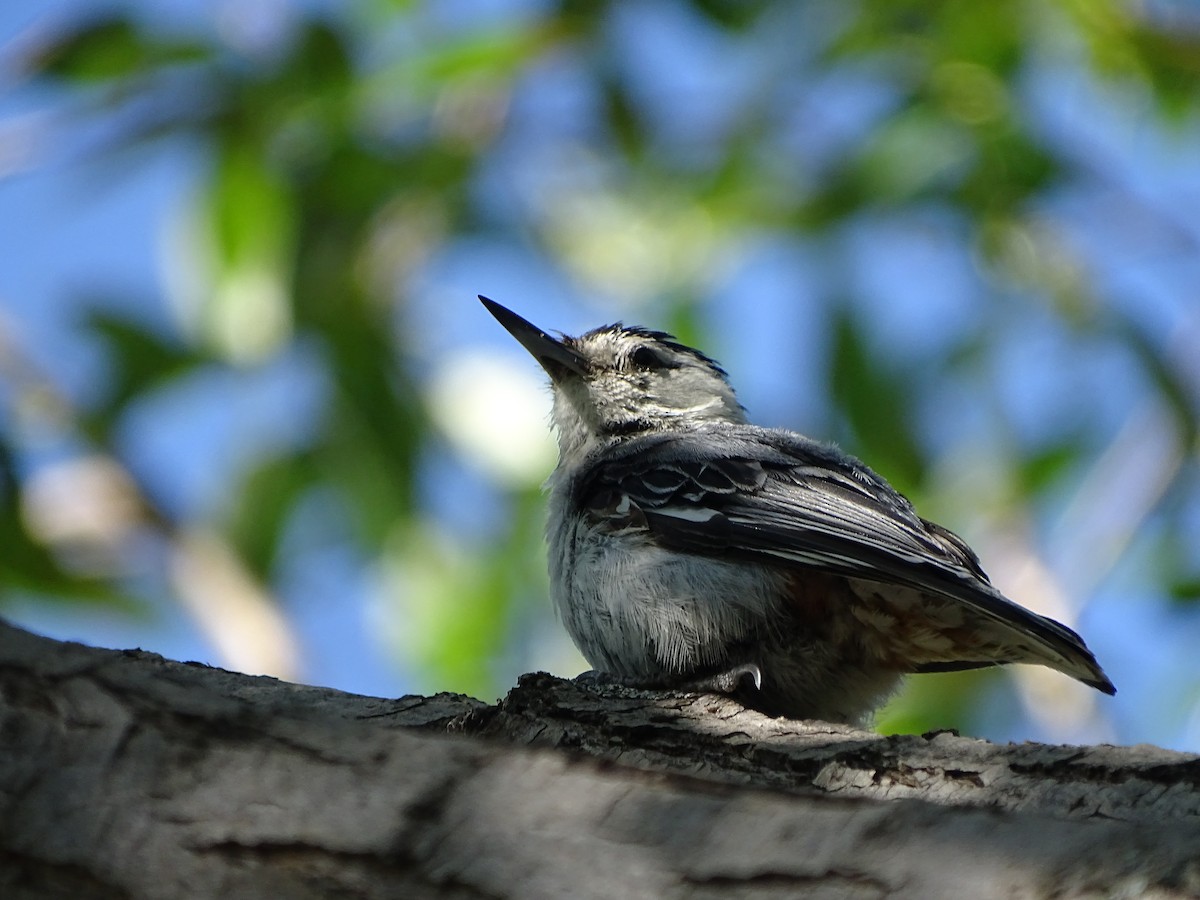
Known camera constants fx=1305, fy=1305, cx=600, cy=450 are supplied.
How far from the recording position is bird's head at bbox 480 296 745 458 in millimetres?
5480

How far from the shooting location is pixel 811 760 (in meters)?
2.63

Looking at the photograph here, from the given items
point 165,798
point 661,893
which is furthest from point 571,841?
point 165,798

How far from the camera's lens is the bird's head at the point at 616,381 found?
18.0 feet

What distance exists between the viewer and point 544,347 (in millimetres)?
5551

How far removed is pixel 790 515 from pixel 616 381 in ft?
5.74

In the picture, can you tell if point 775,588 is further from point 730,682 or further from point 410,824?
point 410,824

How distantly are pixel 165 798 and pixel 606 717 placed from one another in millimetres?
1312

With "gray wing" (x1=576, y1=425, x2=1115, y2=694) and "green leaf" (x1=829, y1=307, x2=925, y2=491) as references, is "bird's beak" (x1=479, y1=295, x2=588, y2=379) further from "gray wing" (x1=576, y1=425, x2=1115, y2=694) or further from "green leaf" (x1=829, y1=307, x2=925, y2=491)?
"green leaf" (x1=829, y1=307, x2=925, y2=491)

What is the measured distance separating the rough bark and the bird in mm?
1804

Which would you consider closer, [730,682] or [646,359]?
[730,682]

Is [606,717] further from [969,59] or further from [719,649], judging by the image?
[969,59]

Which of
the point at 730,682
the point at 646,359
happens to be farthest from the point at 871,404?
the point at 730,682

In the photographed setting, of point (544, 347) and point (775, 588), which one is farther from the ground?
point (544, 347)

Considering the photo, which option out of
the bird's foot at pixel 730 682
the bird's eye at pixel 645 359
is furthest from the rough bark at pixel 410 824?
the bird's eye at pixel 645 359
